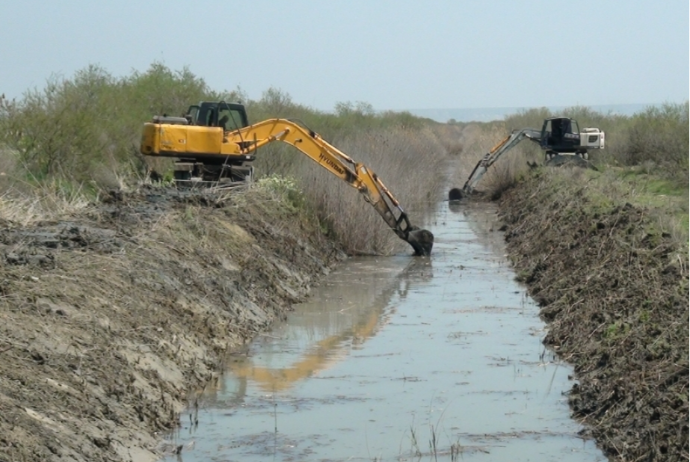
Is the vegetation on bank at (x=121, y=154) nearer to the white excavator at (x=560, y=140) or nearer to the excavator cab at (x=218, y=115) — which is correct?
the excavator cab at (x=218, y=115)

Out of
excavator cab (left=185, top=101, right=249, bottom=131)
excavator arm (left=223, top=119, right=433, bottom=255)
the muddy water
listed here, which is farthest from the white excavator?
the muddy water

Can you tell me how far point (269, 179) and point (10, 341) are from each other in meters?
14.3

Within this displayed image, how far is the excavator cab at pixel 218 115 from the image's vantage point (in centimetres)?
2167

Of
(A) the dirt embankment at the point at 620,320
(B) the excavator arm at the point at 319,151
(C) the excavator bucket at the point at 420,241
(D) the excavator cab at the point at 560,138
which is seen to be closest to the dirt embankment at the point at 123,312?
(B) the excavator arm at the point at 319,151

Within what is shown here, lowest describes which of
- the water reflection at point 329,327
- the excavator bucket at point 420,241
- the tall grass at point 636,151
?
the water reflection at point 329,327

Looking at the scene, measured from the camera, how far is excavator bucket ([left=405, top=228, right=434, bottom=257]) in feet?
76.0

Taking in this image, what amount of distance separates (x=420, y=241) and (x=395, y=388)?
1171 cm

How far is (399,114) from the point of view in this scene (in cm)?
8125

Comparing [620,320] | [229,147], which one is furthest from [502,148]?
[620,320]

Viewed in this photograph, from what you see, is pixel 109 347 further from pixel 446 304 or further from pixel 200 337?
pixel 446 304

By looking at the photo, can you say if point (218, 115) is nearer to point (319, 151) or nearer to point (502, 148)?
point (319, 151)

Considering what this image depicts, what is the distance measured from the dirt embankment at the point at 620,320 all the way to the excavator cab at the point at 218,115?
638 centimetres

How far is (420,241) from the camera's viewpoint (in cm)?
2325

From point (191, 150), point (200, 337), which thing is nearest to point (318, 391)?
point (200, 337)
